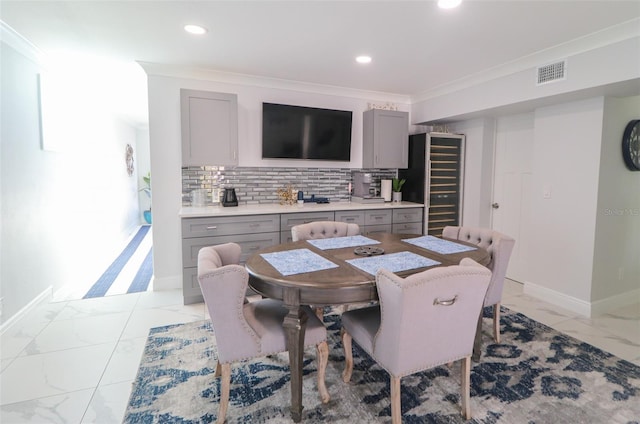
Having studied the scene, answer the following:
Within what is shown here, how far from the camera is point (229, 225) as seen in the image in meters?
3.56

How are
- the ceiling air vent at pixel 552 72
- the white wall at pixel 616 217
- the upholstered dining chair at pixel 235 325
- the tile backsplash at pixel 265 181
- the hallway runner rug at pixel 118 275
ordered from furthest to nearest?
the tile backsplash at pixel 265 181 → the hallway runner rug at pixel 118 275 → the white wall at pixel 616 217 → the ceiling air vent at pixel 552 72 → the upholstered dining chair at pixel 235 325

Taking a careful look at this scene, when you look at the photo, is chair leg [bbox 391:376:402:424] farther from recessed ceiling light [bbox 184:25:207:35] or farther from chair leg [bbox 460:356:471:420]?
recessed ceiling light [bbox 184:25:207:35]

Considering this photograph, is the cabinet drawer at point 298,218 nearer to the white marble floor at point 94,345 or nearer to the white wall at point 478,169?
the white marble floor at point 94,345

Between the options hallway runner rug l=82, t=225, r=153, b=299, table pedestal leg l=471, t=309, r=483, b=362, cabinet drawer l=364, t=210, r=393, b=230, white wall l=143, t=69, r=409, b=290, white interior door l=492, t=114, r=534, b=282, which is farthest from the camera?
cabinet drawer l=364, t=210, r=393, b=230

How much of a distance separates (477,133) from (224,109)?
10.7ft

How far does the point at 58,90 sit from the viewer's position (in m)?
3.83

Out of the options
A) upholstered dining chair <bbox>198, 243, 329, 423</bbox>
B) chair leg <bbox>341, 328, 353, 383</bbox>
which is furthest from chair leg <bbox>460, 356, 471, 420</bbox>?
upholstered dining chair <bbox>198, 243, 329, 423</bbox>

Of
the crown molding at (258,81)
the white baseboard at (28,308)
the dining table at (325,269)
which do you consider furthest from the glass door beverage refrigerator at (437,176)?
the white baseboard at (28,308)

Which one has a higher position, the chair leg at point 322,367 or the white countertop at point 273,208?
the white countertop at point 273,208

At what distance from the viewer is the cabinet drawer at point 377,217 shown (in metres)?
4.29

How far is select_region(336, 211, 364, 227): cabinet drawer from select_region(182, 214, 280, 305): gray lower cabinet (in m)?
0.79

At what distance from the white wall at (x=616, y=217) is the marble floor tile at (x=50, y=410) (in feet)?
14.0

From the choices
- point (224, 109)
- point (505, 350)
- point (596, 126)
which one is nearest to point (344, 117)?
point (224, 109)

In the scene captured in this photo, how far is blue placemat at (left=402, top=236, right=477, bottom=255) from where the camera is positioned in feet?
8.08
